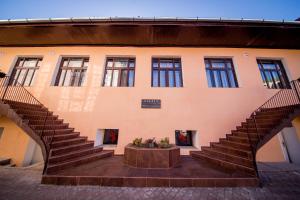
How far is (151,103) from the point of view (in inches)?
250

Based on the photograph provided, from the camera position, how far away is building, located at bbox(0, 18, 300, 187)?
5973mm

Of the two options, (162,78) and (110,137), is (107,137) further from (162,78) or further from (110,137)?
(162,78)

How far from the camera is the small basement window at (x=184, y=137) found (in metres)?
6.37

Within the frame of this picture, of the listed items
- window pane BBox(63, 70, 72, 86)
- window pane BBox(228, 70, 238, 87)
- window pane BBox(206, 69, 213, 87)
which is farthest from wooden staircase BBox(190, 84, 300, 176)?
window pane BBox(63, 70, 72, 86)

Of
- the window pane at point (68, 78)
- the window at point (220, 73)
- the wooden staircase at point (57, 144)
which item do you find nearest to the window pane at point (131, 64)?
the window pane at point (68, 78)

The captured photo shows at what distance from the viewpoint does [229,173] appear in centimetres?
354

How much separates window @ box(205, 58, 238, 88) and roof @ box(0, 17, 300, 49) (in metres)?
1.00

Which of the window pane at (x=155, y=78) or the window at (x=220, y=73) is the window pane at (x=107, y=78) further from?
the window at (x=220, y=73)

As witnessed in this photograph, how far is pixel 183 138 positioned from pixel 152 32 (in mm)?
5850

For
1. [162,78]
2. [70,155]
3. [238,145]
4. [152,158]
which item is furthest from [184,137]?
[70,155]

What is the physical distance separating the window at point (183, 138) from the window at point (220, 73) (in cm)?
300

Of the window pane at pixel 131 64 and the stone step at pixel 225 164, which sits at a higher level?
the window pane at pixel 131 64

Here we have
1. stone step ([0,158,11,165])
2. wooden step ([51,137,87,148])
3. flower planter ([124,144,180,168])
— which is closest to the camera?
flower planter ([124,144,180,168])

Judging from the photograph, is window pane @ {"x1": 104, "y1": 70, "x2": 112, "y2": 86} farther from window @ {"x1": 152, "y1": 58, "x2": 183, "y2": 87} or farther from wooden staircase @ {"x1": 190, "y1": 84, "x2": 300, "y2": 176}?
wooden staircase @ {"x1": 190, "y1": 84, "x2": 300, "y2": 176}
